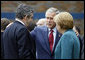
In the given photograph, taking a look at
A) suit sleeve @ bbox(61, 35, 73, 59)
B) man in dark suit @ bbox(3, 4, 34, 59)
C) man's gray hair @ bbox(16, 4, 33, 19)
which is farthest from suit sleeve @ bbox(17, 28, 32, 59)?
suit sleeve @ bbox(61, 35, 73, 59)

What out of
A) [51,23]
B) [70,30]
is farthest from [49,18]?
[70,30]

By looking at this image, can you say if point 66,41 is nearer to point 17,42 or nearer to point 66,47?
point 66,47

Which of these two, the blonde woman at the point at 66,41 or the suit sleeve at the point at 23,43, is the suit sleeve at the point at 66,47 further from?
the suit sleeve at the point at 23,43

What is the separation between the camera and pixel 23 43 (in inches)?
204

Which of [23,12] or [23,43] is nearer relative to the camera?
[23,43]

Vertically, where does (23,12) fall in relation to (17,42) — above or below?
above

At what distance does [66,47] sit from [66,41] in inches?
3.0

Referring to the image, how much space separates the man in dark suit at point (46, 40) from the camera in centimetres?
556

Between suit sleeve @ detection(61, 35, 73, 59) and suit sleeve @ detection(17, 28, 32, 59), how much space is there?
0.61m

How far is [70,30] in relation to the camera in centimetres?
491

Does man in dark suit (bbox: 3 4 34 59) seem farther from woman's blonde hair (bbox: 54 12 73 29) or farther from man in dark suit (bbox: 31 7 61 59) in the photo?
woman's blonde hair (bbox: 54 12 73 29)

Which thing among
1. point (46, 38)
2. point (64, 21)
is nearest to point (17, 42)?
point (46, 38)

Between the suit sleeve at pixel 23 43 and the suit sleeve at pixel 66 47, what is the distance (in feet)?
2.02

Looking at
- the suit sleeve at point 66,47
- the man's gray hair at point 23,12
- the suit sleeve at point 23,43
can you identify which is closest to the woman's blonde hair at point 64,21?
the suit sleeve at point 66,47
